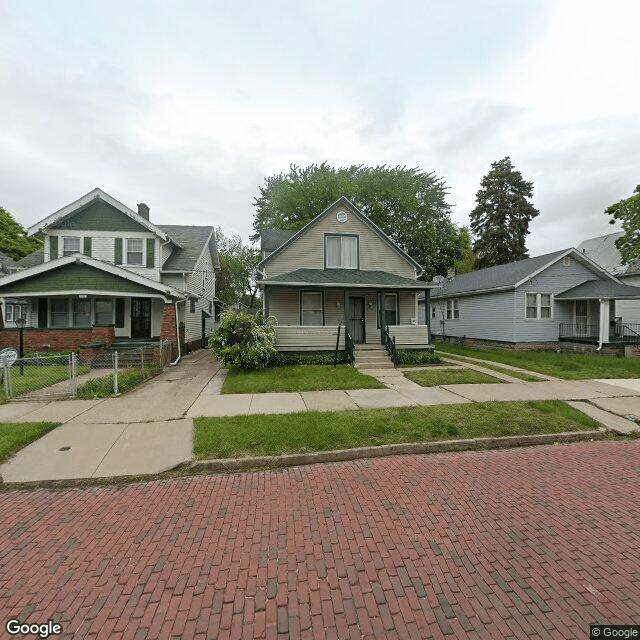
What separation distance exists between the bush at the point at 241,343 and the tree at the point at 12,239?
1560 inches

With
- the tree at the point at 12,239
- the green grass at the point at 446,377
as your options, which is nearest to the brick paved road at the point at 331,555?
the green grass at the point at 446,377

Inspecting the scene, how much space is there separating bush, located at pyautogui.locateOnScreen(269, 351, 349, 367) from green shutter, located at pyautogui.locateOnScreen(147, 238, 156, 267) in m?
8.97

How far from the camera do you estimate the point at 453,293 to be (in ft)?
78.3

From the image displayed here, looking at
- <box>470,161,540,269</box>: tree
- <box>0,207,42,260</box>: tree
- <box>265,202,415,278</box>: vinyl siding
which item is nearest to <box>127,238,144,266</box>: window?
<box>265,202,415,278</box>: vinyl siding

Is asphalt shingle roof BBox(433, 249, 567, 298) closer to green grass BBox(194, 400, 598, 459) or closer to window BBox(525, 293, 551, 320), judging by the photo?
window BBox(525, 293, 551, 320)

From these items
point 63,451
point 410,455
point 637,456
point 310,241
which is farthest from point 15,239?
point 637,456

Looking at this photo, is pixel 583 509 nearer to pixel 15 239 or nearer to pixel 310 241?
pixel 310 241

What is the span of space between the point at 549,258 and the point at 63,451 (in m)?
23.6

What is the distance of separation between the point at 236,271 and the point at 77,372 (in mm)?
28533

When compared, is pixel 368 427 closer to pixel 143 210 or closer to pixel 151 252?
pixel 151 252

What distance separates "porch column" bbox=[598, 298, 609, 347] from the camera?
1767cm

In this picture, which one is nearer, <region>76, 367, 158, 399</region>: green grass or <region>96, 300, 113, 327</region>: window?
<region>76, 367, 158, 399</region>: green grass

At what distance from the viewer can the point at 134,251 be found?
17.5 m

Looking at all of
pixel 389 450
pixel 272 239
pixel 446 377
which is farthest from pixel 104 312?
pixel 389 450
